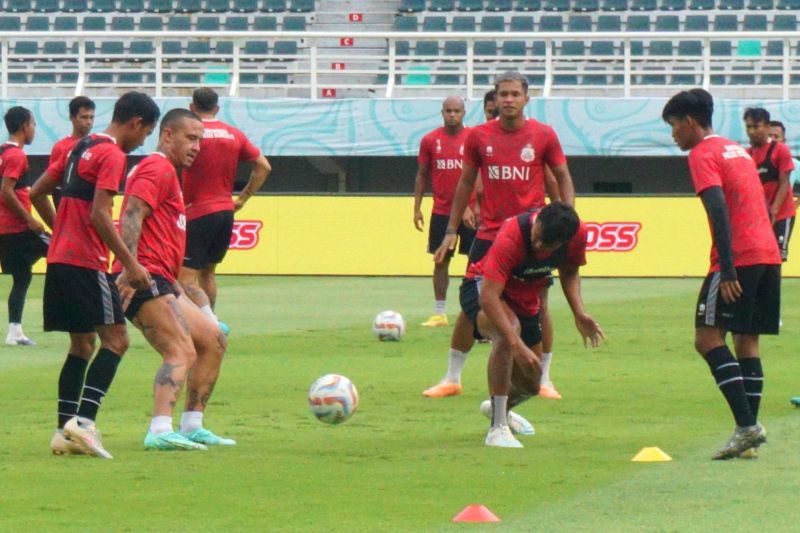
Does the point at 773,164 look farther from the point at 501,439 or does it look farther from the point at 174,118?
the point at 174,118

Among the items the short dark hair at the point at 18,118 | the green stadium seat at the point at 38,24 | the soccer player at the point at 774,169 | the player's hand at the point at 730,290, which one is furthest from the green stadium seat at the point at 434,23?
the player's hand at the point at 730,290

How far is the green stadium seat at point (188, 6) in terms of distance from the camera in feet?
123

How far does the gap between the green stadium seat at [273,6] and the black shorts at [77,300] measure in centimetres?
2917

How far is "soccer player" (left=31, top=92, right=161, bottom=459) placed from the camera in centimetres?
855

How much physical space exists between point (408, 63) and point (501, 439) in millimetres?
24808

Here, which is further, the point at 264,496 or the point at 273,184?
the point at 273,184

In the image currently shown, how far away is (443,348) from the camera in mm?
15039

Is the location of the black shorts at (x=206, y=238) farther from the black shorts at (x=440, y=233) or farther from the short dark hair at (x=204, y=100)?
the black shorts at (x=440, y=233)

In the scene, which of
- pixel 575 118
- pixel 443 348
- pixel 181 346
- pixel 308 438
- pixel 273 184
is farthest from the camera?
pixel 273 184

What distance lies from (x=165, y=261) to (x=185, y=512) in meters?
2.10

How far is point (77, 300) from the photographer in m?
8.62

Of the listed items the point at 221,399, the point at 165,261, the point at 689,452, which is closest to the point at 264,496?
the point at 165,261

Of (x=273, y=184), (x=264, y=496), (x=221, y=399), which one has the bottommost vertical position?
(x=273, y=184)

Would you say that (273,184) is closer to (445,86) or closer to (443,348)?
(445,86)
